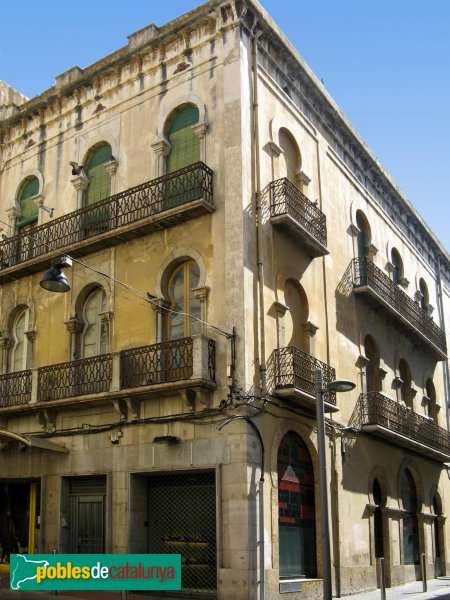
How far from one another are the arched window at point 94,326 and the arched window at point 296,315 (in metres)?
4.60

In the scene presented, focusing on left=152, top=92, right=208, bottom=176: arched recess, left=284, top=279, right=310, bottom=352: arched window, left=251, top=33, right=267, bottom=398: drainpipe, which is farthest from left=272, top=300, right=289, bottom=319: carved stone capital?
left=152, top=92, right=208, bottom=176: arched recess

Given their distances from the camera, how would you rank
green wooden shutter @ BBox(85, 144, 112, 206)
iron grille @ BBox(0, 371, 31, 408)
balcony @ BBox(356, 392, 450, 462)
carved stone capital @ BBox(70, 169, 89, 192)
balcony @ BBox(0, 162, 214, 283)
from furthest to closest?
→ balcony @ BBox(356, 392, 450, 462) → carved stone capital @ BBox(70, 169, 89, 192) → green wooden shutter @ BBox(85, 144, 112, 206) → iron grille @ BBox(0, 371, 31, 408) → balcony @ BBox(0, 162, 214, 283)

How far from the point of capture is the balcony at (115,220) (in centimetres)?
1767

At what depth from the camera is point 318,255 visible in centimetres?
1980

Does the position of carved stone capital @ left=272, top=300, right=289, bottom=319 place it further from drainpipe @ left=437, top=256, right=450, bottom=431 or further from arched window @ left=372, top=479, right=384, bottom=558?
drainpipe @ left=437, top=256, right=450, bottom=431

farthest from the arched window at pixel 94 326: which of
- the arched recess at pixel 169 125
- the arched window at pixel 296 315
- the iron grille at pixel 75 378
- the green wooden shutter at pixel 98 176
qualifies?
the arched window at pixel 296 315

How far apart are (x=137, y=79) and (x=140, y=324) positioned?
22.8 ft

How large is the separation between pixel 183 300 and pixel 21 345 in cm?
597

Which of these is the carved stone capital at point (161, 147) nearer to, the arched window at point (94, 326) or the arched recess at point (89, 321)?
the arched recess at point (89, 321)

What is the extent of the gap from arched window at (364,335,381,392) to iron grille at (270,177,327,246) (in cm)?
Result: 501

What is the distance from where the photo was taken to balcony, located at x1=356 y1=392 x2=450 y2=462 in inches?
837

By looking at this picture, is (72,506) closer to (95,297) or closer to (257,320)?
(95,297)

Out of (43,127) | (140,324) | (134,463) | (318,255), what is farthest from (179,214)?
(43,127)

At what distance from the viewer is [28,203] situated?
891 inches
